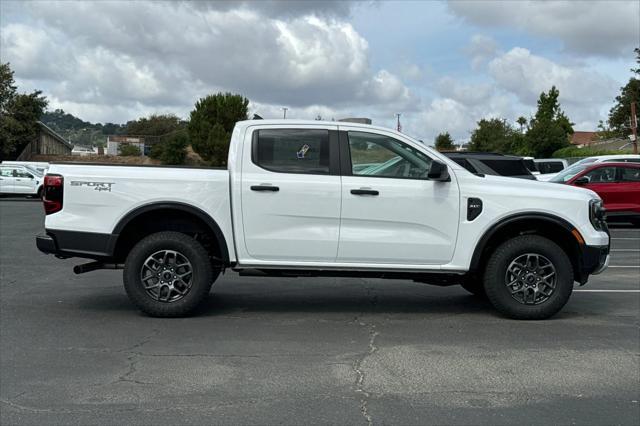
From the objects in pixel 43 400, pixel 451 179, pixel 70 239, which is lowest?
pixel 43 400

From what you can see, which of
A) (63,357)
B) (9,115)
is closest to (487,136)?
(9,115)

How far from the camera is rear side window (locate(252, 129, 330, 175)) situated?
23.8ft

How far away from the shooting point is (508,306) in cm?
726

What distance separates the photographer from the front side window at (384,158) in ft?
23.8

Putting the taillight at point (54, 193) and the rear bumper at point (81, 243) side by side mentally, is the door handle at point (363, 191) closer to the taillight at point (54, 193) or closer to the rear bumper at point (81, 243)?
the rear bumper at point (81, 243)

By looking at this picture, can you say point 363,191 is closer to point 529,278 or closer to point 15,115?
point 529,278

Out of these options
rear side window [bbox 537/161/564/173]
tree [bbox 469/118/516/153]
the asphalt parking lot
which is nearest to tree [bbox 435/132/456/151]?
tree [bbox 469/118/516/153]

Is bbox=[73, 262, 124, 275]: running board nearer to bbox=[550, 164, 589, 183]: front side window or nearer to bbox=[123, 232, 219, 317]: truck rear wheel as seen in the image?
bbox=[123, 232, 219, 317]: truck rear wheel

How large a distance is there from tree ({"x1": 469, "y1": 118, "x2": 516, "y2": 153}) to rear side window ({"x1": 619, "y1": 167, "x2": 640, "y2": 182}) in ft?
193

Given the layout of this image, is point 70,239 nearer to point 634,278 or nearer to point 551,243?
point 551,243

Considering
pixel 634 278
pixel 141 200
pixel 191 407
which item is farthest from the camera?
pixel 634 278

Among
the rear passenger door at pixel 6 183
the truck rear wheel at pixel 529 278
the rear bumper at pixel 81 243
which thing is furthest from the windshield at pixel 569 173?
the rear passenger door at pixel 6 183

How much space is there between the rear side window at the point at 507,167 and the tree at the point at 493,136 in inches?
2434

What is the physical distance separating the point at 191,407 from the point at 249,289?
4.29 metres
